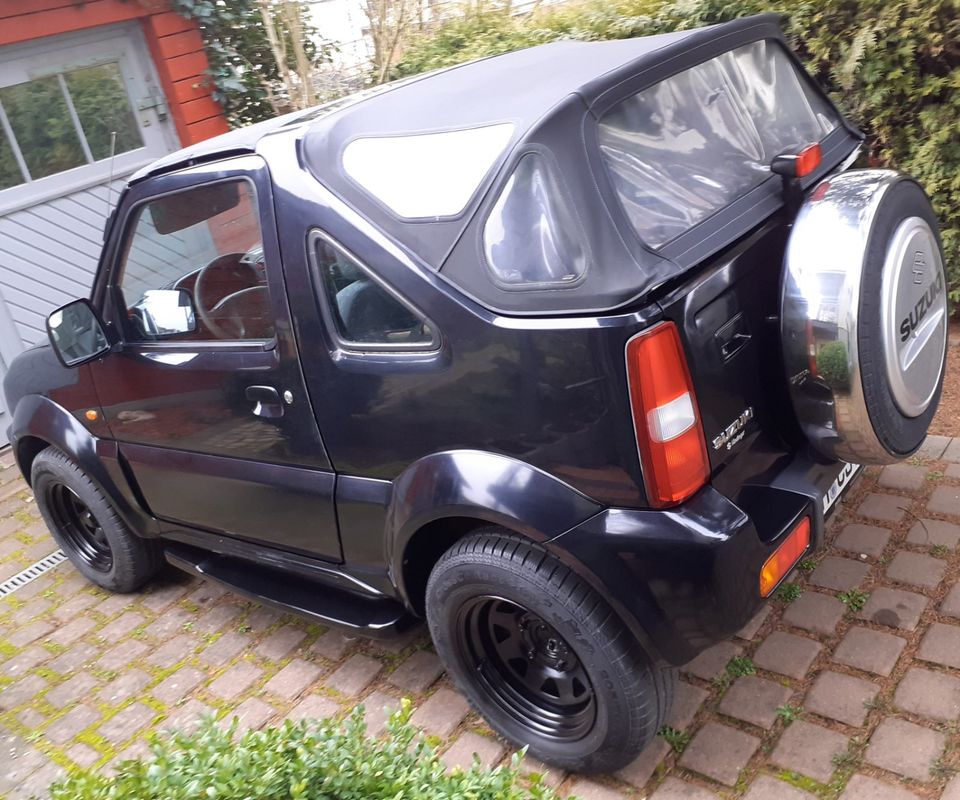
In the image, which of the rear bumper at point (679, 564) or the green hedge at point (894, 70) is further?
the green hedge at point (894, 70)

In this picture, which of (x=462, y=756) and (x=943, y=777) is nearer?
(x=943, y=777)

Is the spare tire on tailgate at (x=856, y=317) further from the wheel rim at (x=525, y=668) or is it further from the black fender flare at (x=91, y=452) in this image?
the black fender flare at (x=91, y=452)

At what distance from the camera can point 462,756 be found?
2838mm

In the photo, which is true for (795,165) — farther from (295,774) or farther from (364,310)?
(295,774)

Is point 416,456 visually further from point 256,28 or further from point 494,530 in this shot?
point 256,28

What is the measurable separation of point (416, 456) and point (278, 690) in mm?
1289

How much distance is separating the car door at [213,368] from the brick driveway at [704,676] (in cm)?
55

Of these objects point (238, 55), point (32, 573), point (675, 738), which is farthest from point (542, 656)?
point (238, 55)

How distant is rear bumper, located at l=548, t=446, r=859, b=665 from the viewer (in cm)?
→ 223

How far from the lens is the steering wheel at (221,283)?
2.93 m

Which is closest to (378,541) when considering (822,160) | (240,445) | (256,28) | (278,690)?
(240,445)

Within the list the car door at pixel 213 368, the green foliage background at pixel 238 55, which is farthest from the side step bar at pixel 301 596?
the green foliage background at pixel 238 55

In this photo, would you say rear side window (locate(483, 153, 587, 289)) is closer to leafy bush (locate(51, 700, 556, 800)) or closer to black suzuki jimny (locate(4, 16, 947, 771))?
black suzuki jimny (locate(4, 16, 947, 771))

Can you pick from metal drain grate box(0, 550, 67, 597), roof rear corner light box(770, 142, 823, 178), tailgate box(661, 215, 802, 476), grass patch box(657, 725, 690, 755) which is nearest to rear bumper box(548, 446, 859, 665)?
tailgate box(661, 215, 802, 476)
